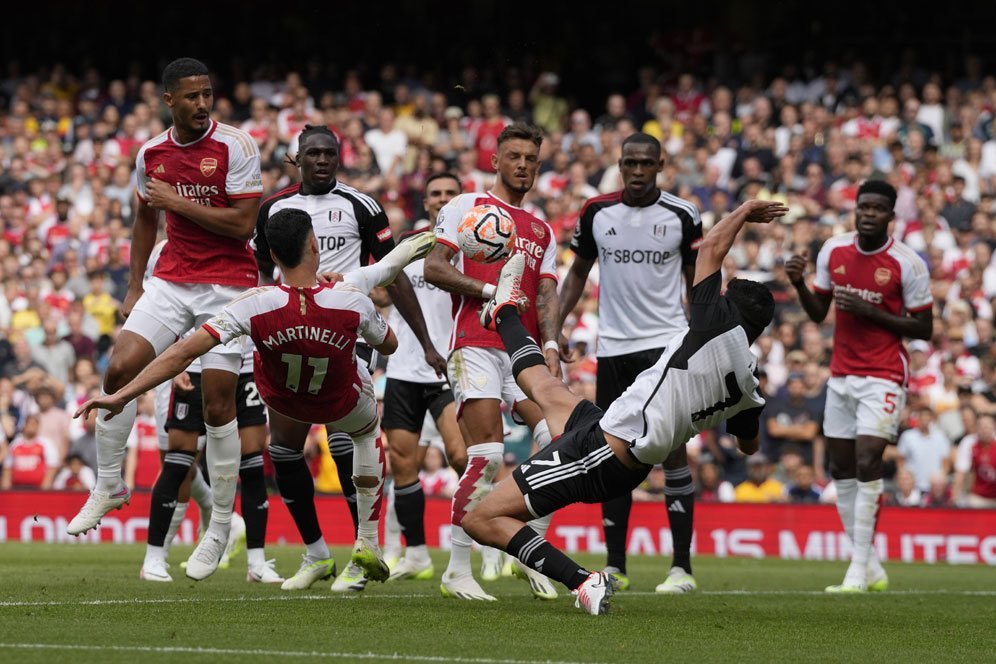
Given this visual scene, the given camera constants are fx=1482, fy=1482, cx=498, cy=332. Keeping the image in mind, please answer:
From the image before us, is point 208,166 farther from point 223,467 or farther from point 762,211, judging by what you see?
point 762,211

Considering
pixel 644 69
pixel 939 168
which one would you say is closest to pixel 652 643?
pixel 939 168

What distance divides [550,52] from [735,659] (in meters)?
20.8

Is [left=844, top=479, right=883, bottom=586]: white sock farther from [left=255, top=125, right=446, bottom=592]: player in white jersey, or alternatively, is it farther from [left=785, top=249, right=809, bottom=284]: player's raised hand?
[left=255, top=125, right=446, bottom=592]: player in white jersey

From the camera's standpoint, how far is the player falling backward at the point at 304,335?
8.47 meters

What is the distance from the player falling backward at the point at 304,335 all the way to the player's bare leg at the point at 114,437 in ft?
2.56

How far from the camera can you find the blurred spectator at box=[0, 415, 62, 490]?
63.4ft

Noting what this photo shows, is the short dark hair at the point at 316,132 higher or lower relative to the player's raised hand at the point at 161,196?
higher

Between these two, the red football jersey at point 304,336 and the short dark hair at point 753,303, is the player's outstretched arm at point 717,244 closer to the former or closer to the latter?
the short dark hair at point 753,303

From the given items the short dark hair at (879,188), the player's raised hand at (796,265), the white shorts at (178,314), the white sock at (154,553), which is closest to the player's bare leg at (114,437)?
the white shorts at (178,314)

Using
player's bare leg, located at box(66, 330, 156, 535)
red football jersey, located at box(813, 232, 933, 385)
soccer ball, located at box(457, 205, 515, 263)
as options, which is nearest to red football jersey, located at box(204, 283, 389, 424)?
soccer ball, located at box(457, 205, 515, 263)

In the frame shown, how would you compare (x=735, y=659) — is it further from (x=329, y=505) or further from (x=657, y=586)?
(x=329, y=505)

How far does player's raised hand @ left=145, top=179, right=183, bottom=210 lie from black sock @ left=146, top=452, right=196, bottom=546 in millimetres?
2448

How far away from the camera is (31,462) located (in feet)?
63.4

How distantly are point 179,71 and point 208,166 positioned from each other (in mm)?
650
